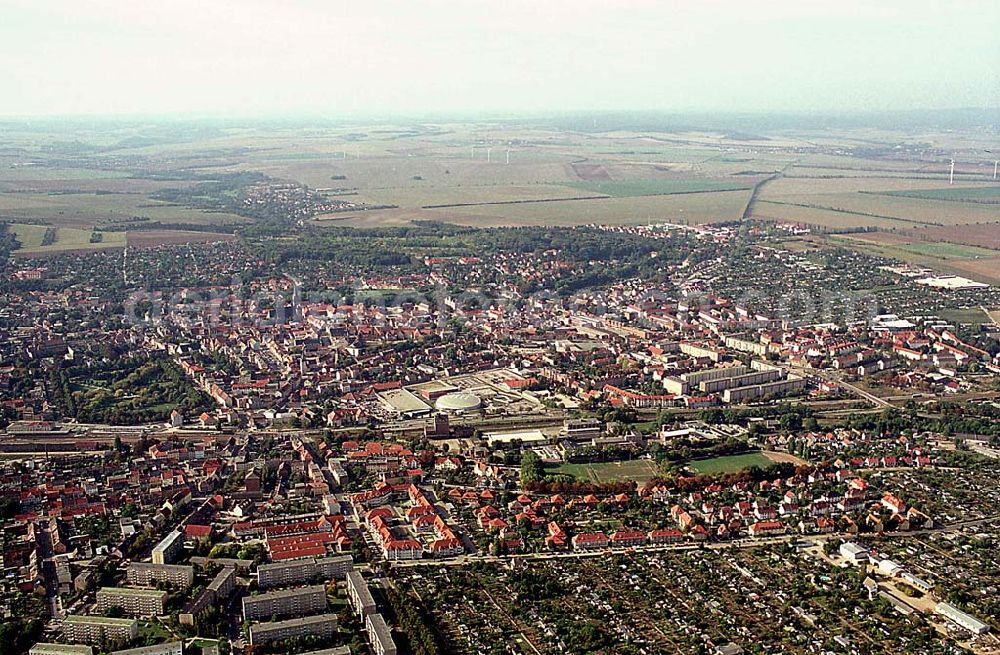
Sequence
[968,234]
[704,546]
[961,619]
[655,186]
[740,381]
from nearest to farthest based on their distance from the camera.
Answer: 1. [961,619]
2. [704,546]
3. [740,381]
4. [968,234]
5. [655,186]

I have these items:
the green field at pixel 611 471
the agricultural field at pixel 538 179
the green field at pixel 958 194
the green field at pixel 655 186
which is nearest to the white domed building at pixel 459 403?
the green field at pixel 611 471

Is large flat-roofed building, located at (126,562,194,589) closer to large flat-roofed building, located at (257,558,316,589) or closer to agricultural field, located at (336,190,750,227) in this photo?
large flat-roofed building, located at (257,558,316,589)

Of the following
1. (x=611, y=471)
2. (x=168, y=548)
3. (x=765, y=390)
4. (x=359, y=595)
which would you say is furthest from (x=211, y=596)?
(x=765, y=390)

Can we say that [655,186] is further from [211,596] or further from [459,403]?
[211,596]

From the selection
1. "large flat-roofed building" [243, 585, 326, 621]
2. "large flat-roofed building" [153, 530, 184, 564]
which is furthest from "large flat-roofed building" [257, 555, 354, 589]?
"large flat-roofed building" [153, 530, 184, 564]

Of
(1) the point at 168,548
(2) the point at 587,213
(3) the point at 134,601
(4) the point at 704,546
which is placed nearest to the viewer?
(3) the point at 134,601

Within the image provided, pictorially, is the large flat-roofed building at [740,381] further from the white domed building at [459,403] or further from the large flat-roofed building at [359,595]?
the large flat-roofed building at [359,595]

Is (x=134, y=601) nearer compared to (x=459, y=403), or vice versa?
(x=134, y=601)
